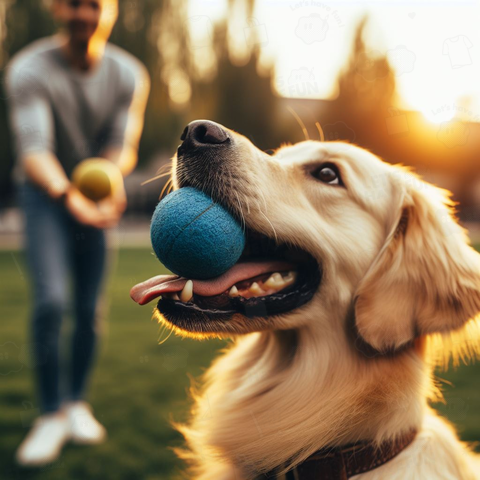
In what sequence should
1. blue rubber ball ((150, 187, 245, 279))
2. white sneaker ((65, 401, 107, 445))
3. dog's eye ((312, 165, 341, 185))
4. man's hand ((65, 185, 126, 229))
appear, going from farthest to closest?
white sneaker ((65, 401, 107, 445)) → man's hand ((65, 185, 126, 229)) → dog's eye ((312, 165, 341, 185)) → blue rubber ball ((150, 187, 245, 279))

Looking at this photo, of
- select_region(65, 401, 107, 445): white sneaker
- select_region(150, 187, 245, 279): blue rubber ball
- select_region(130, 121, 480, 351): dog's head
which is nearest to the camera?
select_region(150, 187, 245, 279): blue rubber ball

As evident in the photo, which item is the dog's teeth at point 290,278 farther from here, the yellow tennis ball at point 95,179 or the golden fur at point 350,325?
the yellow tennis ball at point 95,179

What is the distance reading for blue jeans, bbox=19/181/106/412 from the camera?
2785mm

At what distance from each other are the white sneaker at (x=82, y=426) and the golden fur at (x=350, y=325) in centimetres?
124

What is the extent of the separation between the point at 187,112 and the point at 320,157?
1394cm

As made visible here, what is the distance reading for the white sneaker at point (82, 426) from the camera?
305 cm

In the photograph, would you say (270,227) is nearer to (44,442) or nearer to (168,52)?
(44,442)

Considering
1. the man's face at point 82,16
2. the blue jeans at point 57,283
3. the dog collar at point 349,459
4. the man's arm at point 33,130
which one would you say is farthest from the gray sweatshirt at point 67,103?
the dog collar at point 349,459

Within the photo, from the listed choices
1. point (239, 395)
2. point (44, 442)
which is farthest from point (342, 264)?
point (44, 442)

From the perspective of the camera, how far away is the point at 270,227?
181cm

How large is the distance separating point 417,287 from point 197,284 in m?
0.75

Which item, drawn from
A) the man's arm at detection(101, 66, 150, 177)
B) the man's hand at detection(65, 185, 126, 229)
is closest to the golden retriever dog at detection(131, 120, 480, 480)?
the man's hand at detection(65, 185, 126, 229)

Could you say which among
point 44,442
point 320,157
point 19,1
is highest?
point 320,157

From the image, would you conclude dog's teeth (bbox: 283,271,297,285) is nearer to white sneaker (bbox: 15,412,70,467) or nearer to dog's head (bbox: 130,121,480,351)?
dog's head (bbox: 130,121,480,351)
